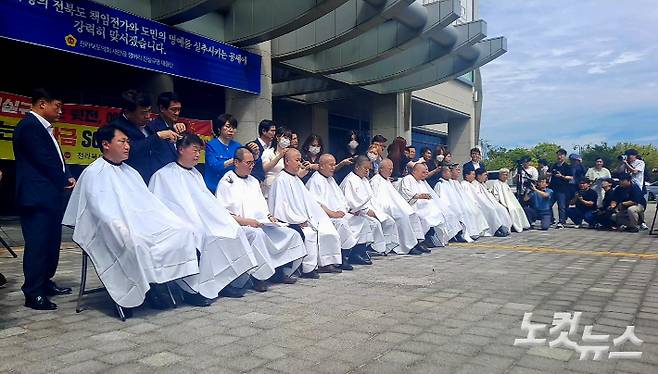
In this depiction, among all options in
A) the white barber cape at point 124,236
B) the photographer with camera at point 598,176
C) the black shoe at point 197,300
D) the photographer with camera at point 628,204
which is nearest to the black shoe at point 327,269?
the black shoe at point 197,300

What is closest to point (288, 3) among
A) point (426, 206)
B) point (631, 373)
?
point (426, 206)

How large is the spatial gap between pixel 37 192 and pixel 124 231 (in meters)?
0.91

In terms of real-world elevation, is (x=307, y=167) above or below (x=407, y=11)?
below

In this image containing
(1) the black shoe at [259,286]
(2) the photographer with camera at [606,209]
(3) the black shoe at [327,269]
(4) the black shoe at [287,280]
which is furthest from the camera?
(2) the photographer with camera at [606,209]

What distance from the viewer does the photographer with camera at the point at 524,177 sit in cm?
1234

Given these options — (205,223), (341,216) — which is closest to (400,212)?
(341,216)

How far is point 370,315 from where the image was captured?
4223 mm

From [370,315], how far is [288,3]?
8165mm

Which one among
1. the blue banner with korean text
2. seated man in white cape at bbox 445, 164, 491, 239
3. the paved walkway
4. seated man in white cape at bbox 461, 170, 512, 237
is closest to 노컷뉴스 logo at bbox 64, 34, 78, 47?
the blue banner with korean text

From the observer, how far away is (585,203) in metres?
12.2

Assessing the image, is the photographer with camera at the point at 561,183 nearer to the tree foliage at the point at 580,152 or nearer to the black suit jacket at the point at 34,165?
the black suit jacket at the point at 34,165

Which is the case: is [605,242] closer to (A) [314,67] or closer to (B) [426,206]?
(B) [426,206]

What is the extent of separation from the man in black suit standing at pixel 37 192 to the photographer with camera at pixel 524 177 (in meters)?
10.3

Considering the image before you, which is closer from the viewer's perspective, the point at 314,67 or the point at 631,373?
the point at 631,373
